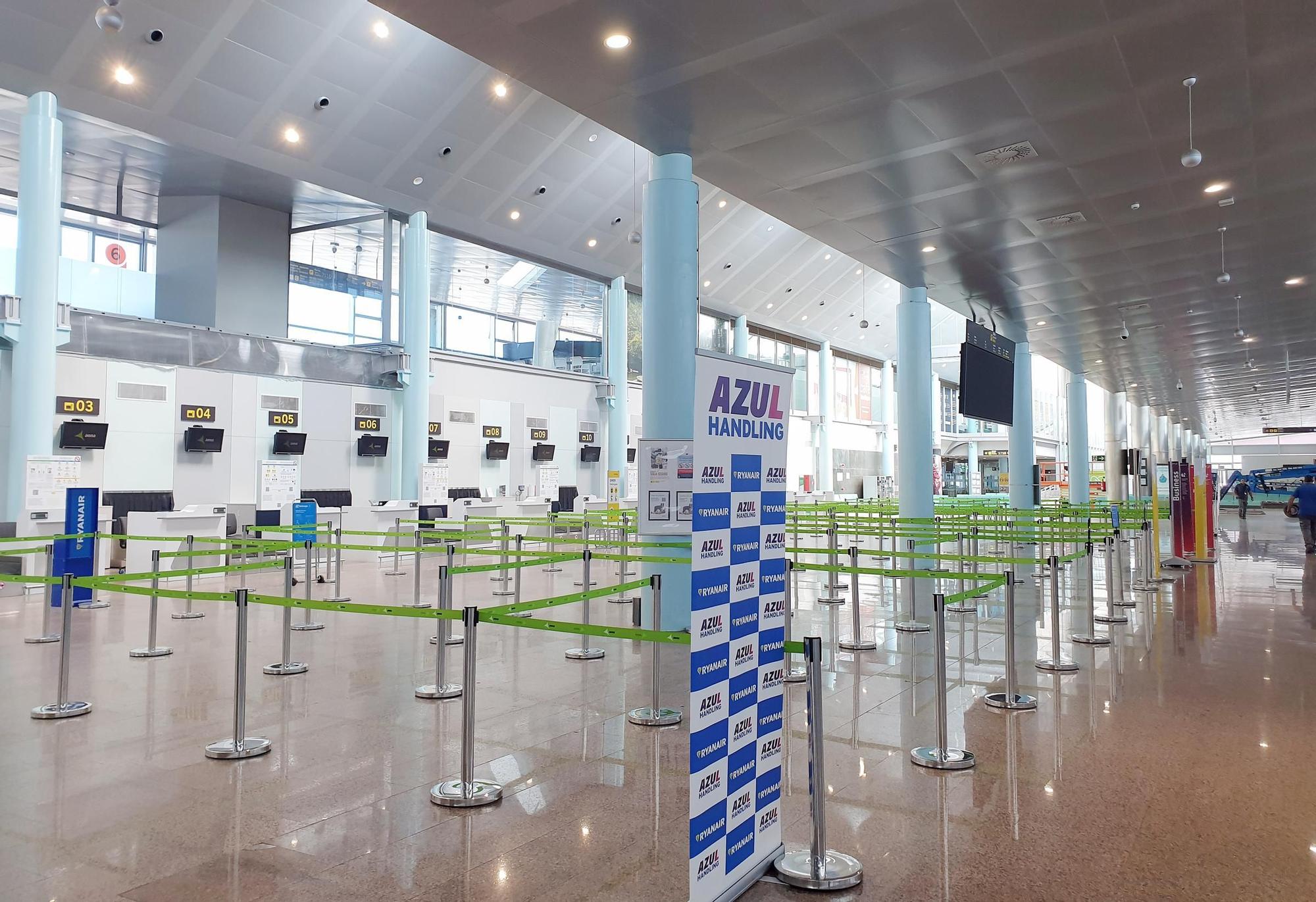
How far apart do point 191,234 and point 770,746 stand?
2114 cm

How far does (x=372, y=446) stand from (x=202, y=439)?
4050 mm

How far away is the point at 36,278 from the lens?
14398mm

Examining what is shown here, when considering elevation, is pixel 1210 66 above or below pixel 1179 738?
above

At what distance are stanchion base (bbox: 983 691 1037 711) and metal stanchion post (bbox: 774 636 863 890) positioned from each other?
2.97m

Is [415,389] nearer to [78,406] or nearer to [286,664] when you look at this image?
[78,406]

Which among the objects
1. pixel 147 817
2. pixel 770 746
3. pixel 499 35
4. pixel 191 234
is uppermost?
pixel 191 234

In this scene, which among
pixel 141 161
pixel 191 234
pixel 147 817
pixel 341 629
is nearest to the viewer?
pixel 147 817

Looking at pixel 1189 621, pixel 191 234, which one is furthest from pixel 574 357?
pixel 1189 621

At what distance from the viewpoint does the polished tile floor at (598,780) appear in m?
3.48

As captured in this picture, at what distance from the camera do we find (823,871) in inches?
136

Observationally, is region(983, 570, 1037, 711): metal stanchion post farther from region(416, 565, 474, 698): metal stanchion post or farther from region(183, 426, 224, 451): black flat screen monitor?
region(183, 426, 224, 451): black flat screen monitor

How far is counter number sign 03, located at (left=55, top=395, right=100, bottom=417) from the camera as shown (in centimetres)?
1594

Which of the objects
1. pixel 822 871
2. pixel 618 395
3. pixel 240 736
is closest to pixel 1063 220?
pixel 822 871

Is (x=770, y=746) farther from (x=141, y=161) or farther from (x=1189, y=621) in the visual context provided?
(x=141, y=161)
